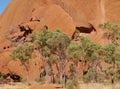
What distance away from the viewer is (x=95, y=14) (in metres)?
79.4

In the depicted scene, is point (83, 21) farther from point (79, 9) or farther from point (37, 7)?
point (37, 7)

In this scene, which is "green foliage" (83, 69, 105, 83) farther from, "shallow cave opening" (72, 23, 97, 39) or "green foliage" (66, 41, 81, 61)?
"shallow cave opening" (72, 23, 97, 39)

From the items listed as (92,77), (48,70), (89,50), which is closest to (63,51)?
(89,50)

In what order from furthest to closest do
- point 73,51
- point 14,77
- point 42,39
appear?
point 14,77 < point 42,39 < point 73,51

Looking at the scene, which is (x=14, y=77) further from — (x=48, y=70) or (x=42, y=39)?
(x=42, y=39)

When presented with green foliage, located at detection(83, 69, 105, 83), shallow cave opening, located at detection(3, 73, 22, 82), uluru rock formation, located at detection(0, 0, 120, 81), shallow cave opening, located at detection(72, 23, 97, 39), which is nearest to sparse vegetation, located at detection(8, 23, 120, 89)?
green foliage, located at detection(83, 69, 105, 83)

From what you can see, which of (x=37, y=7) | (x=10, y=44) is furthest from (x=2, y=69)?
(x=37, y=7)

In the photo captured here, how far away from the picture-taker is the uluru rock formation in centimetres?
6507

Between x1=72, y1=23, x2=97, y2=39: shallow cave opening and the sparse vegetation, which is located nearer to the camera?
the sparse vegetation

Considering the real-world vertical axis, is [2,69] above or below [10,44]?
below

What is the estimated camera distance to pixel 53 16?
66.9 m

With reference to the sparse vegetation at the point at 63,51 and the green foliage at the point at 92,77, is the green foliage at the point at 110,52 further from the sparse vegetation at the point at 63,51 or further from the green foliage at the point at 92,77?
the green foliage at the point at 92,77

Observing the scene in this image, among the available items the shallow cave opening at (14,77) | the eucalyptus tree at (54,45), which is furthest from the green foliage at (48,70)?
the shallow cave opening at (14,77)

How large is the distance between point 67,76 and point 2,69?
14.1m
